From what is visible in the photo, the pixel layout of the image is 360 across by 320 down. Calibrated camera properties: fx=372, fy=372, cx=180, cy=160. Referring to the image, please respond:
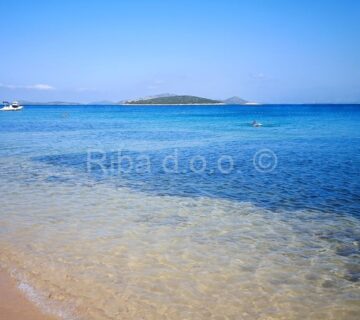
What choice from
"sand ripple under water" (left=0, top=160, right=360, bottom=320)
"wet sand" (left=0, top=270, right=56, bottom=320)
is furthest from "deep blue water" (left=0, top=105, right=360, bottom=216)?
"wet sand" (left=0, top=270, right=56, bottom=320)

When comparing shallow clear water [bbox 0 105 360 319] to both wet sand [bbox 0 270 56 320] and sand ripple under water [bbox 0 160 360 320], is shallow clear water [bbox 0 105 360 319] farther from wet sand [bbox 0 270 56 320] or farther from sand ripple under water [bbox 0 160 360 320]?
wet sand [bbox 0 270 56 320]

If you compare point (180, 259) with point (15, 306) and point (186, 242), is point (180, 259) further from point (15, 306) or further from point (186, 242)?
point (15, 306)

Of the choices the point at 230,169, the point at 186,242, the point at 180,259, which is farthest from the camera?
the point at 230,169

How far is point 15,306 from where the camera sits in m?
5.43

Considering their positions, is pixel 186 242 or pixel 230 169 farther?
pixel 230 169

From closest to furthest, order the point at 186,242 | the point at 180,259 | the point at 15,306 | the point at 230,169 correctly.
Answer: the point at 15,306 < the point at 180,259 < the point at 186,242 < the point at 230,169

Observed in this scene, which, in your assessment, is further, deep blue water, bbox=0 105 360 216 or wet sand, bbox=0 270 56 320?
deep blue water, bbox=0 105 360 216

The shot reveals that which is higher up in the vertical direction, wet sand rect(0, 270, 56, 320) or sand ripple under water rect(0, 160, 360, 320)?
wet sand rect(0, 270, 56, 320)

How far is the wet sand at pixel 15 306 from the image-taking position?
5.16m

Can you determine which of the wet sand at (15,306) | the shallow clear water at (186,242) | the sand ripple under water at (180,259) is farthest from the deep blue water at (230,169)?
the wet sand at (15,306)

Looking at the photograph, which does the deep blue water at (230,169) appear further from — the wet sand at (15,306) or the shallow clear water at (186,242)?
the wet sand at (15,306)

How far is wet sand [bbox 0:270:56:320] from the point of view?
5.16 m

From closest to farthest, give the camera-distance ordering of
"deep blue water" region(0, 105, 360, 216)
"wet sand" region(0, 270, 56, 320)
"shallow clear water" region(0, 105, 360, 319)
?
"wet sand" region(0, 270, 56, 320)
"shallow clear water" region(0, 105, 360, 319)
"deep blue water" region(0, 105, 360, 216)

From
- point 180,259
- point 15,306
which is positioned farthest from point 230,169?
point 15,306
